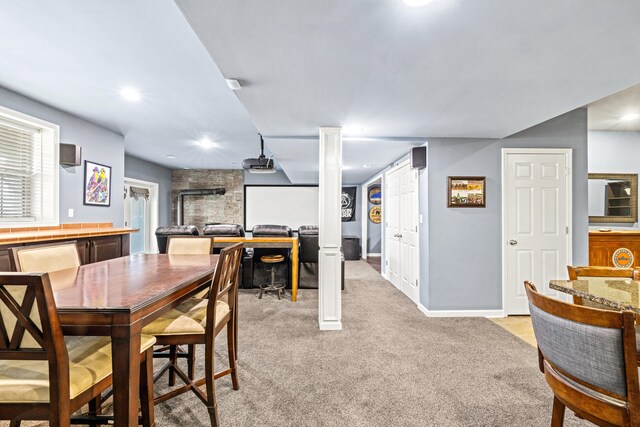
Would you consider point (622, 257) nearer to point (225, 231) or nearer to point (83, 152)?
point (225, 231)

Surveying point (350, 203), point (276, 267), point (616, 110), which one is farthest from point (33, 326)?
point (350, 203)

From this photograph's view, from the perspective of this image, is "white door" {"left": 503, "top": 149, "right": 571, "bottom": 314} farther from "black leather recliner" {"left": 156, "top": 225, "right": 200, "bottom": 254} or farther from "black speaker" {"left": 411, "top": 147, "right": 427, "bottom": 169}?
"black leather recliner" {"left": 156, "top": 225, "right": 200, "bottom": 254}

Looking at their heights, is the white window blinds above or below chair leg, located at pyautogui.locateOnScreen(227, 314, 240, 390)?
above

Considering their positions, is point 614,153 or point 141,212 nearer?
point 614,153

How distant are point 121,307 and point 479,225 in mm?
3705

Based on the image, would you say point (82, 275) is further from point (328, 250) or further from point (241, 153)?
point (241, 153)

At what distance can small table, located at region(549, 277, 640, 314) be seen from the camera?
1.27 m

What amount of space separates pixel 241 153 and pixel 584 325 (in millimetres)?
6326

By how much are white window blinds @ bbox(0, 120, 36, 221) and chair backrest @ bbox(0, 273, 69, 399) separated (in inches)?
125

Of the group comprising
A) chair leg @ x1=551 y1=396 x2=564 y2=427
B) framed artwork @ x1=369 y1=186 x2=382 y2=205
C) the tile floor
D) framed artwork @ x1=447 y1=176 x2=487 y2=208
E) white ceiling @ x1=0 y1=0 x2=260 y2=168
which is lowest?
the tile floor

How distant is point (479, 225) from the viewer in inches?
142

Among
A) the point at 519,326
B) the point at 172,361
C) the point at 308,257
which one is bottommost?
the point at 519,326

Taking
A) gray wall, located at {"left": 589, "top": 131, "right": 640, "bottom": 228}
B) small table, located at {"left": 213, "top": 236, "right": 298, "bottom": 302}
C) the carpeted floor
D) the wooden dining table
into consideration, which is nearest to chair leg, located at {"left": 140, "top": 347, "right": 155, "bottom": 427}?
the wooden dining table

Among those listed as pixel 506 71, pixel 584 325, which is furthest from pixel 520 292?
pixel 584 325
